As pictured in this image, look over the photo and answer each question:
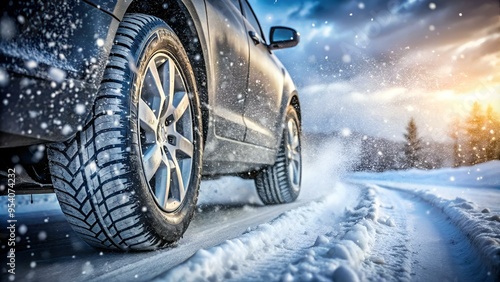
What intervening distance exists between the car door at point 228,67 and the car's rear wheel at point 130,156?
1.33 feet

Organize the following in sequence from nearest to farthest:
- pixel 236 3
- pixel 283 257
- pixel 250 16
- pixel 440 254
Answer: pixel 283 257, pixel 440 254, pixel 236 3, pixel 250 16

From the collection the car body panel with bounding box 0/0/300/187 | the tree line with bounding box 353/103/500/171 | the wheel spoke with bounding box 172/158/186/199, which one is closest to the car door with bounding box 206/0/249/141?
the car body panel with bounding box 0/0/300/187

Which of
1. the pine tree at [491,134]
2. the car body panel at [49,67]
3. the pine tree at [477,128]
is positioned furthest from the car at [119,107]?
the pine tree at [477,128]

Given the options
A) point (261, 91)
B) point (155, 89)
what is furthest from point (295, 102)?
point (155, 89)

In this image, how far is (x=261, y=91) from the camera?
2.89m

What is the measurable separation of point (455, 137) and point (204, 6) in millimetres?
58990

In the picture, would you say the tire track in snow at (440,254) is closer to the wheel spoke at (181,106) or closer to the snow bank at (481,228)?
the snow bank at (481,228)

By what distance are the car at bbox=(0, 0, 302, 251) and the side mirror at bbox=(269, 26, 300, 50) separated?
40.4 inches

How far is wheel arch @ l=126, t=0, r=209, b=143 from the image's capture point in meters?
1.71

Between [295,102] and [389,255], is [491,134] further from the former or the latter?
[389,255]

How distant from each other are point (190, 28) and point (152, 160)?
77cm

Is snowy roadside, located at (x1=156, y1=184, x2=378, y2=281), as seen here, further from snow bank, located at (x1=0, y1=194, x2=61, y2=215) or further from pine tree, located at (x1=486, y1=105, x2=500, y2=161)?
pine tree, located at (x1=486, y1=105, x2=500, y2=161)

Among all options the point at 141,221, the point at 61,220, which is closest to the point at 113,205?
the point at 141,221

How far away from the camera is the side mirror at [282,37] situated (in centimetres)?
339
